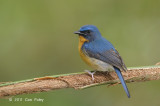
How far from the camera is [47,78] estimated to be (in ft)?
12.8

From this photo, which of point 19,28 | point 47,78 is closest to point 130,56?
point 19,28

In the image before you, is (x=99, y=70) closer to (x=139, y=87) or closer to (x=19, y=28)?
(x=139, y=87)

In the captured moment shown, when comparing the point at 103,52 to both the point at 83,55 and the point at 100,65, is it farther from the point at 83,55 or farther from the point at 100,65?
the point at 83,55

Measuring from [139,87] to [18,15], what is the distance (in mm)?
3011

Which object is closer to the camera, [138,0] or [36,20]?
[36,20]

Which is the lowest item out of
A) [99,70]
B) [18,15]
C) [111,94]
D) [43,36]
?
[111,94]

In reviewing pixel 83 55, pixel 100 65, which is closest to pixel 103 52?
pixel 100 65

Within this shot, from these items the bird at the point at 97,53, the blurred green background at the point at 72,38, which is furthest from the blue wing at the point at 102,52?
the blurred green background at the point at 72,38

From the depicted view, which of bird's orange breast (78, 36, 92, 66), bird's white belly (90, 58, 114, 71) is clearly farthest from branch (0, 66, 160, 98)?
bird's orange breast (78, 36, 92, 66)

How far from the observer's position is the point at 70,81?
4004mm

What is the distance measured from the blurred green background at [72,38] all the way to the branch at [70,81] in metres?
1.36

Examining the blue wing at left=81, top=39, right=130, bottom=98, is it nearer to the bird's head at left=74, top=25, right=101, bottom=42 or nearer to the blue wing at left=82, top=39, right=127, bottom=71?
the blue wing at left=82, top=39, right=127, bottom=71

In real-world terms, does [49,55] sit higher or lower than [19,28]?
lower

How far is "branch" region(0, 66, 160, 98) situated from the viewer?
12.0 ft
